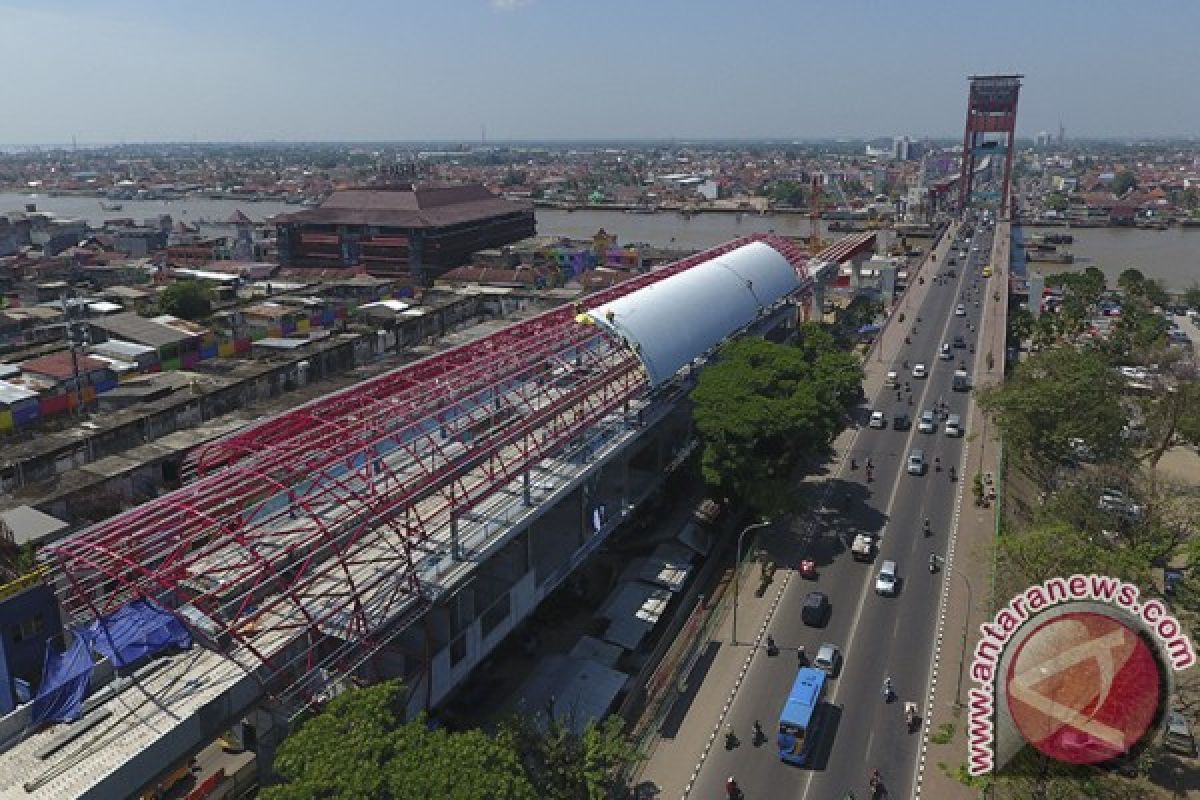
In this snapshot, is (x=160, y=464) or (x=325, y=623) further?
(x=160, y=464)

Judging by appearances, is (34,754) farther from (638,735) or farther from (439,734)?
(638,735)

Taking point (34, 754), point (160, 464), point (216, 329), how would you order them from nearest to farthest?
point (34, 754), point (160, 464), point (216, 329)

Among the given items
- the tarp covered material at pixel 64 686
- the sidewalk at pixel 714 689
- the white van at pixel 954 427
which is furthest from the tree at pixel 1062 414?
the tarp covered material at pixel 64 686

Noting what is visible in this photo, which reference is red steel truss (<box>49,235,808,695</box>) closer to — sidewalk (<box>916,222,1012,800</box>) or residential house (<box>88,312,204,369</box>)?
sidewalk (<box>916,222,1012,800</box>)

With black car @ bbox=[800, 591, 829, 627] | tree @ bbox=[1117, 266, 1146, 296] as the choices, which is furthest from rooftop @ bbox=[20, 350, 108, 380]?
tree @ bbox=[1117, 266, 1146, 296]

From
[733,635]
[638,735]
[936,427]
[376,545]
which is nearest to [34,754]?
[376,545]

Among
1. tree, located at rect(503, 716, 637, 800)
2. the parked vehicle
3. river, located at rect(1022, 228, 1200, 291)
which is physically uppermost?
river, located at rect(1022, 228, 1200, 291)
